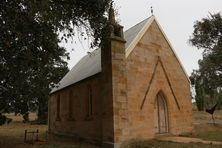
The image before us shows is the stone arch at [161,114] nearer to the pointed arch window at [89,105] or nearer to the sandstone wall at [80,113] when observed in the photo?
the sandstone wall at [80,113]

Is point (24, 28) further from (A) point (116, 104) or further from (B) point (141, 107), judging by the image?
(B) point (141, 107)

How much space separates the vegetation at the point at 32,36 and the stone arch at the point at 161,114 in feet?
25.2

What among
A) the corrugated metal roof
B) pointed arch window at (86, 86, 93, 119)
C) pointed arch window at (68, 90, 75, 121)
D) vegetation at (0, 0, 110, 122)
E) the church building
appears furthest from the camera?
pointed arch window at (68, 90, 75, 121)

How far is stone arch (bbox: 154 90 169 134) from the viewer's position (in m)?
19.4

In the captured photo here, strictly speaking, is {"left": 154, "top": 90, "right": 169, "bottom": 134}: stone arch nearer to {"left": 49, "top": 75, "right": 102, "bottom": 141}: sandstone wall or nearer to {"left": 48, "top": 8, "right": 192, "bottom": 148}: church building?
{"left": 48, "top": 8, "right": 192, "bottom": 148}: church building

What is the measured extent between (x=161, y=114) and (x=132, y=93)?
368cm

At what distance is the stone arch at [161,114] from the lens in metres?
19.4

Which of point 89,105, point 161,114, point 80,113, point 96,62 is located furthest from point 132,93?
point 96,62

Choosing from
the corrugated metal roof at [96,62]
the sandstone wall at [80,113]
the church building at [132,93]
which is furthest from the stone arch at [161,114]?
the corrugated metal roof at [96,62]

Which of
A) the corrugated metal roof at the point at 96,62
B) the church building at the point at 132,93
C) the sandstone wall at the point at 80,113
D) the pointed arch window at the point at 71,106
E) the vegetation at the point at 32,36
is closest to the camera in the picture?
the vegetation at the point at 32,36

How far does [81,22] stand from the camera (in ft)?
44.8

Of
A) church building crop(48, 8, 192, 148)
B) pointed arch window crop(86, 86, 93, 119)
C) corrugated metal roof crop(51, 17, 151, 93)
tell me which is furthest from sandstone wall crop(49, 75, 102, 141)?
corrugated metal roof crop(51, 17, 151, 93)

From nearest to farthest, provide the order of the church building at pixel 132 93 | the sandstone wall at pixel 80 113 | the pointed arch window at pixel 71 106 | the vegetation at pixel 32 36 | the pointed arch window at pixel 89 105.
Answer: the vegetation at pixel 32 36, the church building at pixel 132 93, the sandstone wall at pixel 80 113, the pointed arch window at pixel 89 105, the pointed arch window at pixel 71 106

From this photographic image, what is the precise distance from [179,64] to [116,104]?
8.37m
